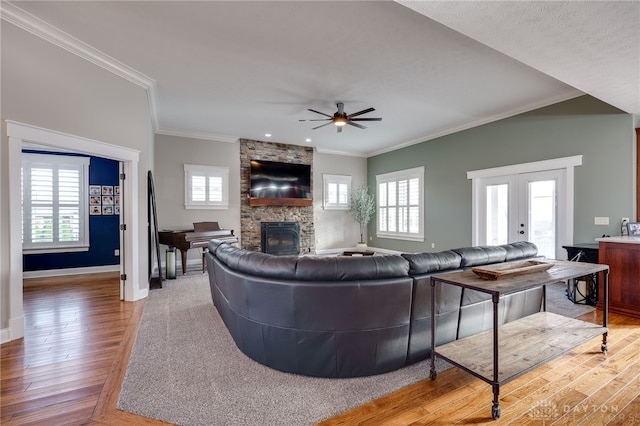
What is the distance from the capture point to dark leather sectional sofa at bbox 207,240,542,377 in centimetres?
196

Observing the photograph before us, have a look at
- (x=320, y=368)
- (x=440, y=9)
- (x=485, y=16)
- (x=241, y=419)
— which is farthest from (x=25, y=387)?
(x=485, y=16)

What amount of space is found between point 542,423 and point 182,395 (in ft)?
7.05

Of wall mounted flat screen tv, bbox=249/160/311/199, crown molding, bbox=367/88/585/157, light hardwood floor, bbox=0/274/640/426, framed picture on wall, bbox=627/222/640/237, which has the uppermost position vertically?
crown molding, bbox=367/88/585/157

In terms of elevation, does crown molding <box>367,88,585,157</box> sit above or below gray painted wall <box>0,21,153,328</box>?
above

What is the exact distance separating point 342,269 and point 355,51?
261 cm

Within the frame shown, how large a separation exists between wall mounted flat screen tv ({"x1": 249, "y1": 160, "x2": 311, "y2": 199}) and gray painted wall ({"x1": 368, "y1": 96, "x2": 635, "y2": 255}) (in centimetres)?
288

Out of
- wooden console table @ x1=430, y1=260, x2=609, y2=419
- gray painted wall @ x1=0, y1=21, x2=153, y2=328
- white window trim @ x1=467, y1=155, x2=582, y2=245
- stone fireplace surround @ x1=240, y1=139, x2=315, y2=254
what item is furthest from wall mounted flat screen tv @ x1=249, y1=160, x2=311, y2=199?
wooden console table @ x1=430, y1=260, x2=609, y2=419

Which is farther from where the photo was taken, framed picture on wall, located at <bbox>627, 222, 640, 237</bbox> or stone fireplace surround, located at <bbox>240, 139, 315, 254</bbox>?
stone fireplace surround, located at <bbox>240, 139, 315, 254</bbox>

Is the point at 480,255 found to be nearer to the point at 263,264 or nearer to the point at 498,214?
the point at 263,264

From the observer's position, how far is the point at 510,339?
223 cm

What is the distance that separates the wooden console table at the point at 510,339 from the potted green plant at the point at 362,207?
611 cm

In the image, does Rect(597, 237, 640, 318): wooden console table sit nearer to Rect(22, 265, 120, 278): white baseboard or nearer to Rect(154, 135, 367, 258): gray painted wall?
Rect(154, 135, 367, 258): gray painted wall

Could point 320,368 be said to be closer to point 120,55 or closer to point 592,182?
point 120,55

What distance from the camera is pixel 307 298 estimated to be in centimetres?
195
